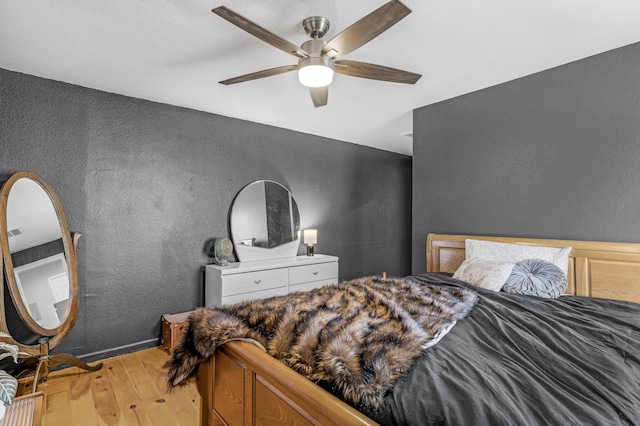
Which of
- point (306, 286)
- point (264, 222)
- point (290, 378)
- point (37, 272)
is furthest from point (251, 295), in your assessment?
point (290, 378)

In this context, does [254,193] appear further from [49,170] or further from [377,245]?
[377,245]

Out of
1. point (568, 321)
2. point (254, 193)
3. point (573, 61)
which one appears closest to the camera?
point (568, 321)

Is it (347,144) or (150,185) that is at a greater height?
(347,144)

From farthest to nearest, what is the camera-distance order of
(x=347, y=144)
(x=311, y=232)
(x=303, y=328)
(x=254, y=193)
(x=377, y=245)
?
1. (x=377, y=245)
2. (x=347, y=144)
3. (x=311, y=232)
4. (x=254, y=193)
5. (x=303, y=328)

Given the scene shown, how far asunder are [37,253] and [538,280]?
140 inches

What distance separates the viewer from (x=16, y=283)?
7.42 feet

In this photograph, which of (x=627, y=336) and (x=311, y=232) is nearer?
(x=627, y=336)

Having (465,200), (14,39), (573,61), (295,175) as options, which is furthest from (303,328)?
(295,175)

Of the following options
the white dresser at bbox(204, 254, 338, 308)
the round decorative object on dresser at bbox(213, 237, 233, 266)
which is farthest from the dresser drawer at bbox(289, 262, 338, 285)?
the round decorative object on dresser at bbox(213, 237, 233, 266)

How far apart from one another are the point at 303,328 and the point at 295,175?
10.5 feet

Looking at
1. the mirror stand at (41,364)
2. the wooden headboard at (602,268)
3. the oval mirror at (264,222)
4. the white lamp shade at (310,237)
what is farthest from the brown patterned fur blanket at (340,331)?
the white lamp shade at (310,237)

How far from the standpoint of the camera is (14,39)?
2.09m

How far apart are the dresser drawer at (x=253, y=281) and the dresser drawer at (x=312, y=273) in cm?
12

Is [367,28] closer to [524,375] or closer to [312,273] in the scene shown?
[524,375]
